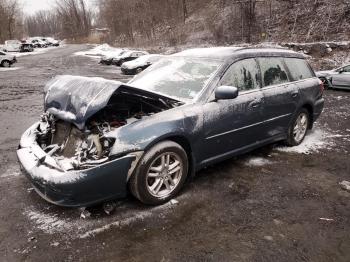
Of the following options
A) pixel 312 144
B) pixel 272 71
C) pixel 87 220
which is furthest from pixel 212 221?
pixel 312 144

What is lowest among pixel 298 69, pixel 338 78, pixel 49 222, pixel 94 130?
pixel 49 222

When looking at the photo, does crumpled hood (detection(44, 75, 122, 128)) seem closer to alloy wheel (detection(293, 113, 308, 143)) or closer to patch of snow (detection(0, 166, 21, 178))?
patch of snow (detection(0, 166, 21, 178))

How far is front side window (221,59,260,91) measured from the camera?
4.59 m

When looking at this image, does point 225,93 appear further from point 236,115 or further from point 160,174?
point 160,174

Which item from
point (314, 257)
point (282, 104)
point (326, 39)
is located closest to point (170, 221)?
point (314, 257)

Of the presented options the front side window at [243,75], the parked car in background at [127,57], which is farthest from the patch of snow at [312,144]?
the parked car in background at [127,57]

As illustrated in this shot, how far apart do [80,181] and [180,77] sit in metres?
2.06

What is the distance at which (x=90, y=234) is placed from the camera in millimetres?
3412

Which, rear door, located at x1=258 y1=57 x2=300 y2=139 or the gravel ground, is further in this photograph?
rear door, located at x1=258 y1=57 x2=300 y2=139

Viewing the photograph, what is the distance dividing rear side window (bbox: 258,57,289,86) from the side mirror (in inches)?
43.3

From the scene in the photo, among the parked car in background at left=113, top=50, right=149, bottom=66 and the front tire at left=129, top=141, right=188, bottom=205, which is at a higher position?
the parked car in background at left=113, top=50, right=149, bottom=66

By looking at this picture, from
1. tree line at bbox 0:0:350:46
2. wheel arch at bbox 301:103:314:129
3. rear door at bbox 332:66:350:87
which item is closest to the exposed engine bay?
wheel arch at bbox 301:103:314:129

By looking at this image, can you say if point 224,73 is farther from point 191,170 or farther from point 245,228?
point 245,228

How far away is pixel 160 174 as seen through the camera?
12.9 ft
